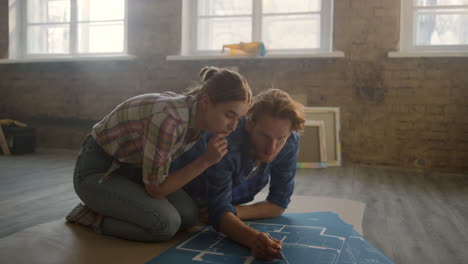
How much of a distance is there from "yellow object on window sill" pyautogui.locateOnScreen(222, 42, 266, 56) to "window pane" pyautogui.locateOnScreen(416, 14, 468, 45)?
1.54 meters

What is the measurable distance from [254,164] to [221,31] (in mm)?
3067

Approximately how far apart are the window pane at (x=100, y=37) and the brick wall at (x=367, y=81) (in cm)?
37

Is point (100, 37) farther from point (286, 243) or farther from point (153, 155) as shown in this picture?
point (286, 243)

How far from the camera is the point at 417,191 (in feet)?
9.18

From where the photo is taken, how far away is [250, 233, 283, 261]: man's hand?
1.32 m

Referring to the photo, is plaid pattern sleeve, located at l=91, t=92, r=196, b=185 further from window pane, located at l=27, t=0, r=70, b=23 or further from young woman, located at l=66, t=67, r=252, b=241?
window pane, located at l=27, t=0, r=70, b=23

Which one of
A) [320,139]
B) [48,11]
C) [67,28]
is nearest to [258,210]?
[320,139]

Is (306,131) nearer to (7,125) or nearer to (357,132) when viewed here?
(357,132)

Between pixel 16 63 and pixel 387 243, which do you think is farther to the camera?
pixel 16 63

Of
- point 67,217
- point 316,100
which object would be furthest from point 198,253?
point 316,100

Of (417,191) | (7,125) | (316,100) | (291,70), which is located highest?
(291,70)

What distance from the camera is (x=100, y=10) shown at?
193 inches

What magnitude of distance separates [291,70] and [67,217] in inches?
111

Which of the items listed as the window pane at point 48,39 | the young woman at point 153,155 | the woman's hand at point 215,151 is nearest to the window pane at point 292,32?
the window pane at point 48,39
